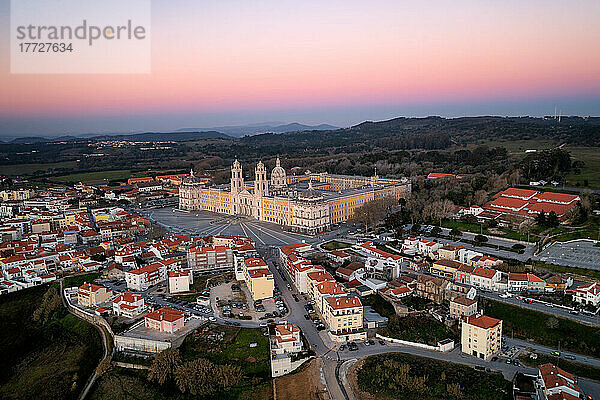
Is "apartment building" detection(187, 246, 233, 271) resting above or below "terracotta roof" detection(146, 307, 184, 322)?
above

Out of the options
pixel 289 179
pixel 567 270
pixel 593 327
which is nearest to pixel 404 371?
pixel 593 327

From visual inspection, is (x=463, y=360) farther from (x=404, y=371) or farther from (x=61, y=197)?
(x=61, y=197)

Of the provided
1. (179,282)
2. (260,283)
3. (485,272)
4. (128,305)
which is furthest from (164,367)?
A: (485,272)

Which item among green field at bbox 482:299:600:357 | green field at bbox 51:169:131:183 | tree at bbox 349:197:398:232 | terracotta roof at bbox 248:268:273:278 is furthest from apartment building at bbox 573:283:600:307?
green field at bbox 51:169:131:183

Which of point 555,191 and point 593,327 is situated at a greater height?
point 555,191

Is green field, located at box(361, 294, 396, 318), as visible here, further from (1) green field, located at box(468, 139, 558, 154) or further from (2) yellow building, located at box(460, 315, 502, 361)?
(1) green field, located at box(468, 139, 558, 154)

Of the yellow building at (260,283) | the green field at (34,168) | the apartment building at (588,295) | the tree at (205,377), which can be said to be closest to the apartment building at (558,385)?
the apartment building at (588,295)

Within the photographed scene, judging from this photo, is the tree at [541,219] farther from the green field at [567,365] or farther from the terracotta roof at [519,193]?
the green field at [567,365]
